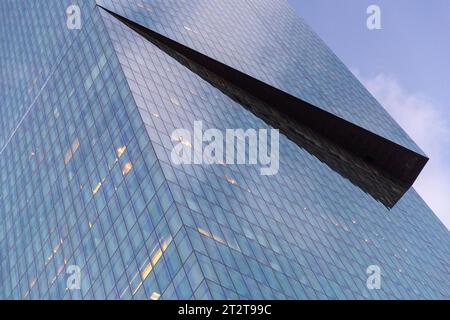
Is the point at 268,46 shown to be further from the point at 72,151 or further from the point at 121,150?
the point at 121,150

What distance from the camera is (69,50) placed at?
85.1m

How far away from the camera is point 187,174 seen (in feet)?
178

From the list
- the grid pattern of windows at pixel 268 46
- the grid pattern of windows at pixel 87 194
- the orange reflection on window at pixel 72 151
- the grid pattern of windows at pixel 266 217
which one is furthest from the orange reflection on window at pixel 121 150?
the grid pattern of windows at pixel 268 46

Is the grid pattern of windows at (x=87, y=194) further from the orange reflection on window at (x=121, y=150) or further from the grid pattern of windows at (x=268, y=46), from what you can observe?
the grid pattern of windows at (x=268, y=46)

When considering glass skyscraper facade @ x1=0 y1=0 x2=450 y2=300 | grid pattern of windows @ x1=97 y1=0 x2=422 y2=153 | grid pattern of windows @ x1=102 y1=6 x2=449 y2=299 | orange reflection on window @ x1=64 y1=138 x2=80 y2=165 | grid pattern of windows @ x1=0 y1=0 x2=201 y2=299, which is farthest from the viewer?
grid pattern of windows @ x1=97 y1=0 x2=422 y2=153

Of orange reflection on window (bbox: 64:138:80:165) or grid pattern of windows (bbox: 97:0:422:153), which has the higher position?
grid pattern of windows (bbox: 97:0:422:153)

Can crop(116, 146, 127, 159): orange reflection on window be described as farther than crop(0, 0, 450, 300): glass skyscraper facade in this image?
Yes

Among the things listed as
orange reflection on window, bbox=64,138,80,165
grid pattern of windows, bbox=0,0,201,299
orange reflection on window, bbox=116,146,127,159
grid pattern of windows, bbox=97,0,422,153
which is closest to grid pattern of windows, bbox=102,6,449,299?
grid pattern of windows, bbox=0,0,201,299

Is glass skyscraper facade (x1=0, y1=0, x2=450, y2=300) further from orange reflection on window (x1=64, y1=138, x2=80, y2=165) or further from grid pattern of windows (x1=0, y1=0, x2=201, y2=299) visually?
orange reflection on window (x1=64, y1=138, x2=80, y2=165)

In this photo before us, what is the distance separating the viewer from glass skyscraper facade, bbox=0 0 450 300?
166 feet

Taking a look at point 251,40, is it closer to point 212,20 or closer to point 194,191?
point 212,20

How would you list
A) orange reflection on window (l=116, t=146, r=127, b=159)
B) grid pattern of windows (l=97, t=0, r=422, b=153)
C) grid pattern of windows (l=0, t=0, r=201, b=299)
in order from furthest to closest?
grid pattern of windows (l=97, t=0, r=422, b=153)
orange reflection on window (l=116, t=146, r=127, b=159)
grid pattern of windows (l=0, t=0, r=201, b=299)

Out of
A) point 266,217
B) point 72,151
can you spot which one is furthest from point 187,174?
point 72,151
